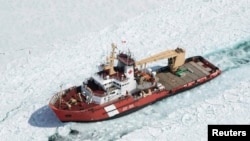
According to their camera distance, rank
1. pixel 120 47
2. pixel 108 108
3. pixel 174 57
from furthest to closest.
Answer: pixel 120 47 < pixel 174 57 < pixel 108 108

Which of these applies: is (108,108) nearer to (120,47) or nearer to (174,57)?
(174,57)

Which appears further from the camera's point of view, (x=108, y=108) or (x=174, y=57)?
(x=174, y=57)

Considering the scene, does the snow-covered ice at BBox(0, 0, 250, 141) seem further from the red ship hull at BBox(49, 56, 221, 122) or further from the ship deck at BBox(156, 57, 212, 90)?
the ship deck at BBox(156, 57, 212, 90)

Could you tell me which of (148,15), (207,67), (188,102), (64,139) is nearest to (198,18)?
(148,15)

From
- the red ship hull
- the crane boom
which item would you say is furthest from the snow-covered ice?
the crane boom

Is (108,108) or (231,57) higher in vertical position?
(231,57)

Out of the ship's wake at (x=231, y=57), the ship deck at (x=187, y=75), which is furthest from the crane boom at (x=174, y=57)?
the ship's wake at (x=231, y=57)

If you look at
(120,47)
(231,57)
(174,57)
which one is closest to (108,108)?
(174,57)

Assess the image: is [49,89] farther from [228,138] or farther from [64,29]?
[228,138]
